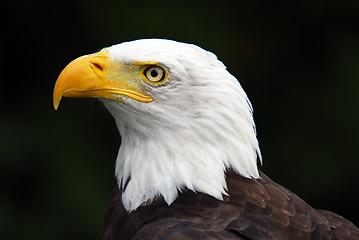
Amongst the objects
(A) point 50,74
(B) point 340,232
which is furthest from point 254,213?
(A) point 50,74

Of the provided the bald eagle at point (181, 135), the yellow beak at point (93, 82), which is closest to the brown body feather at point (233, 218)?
the bald eagle at point (181, 135)

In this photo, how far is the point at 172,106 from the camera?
114 inches

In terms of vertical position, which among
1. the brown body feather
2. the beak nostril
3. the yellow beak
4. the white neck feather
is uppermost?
the beak nostril

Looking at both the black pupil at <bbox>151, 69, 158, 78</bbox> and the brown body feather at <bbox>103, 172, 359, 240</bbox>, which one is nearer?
the brown body feather at <bbox>103, 172, 359, 240</bbox>

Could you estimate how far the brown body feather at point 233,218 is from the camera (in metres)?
2.68

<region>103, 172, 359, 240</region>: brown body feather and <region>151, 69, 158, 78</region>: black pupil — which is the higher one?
<region>151, 69, 158, 78</region>: black pupil

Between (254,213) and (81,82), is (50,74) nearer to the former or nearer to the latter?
(81,82)

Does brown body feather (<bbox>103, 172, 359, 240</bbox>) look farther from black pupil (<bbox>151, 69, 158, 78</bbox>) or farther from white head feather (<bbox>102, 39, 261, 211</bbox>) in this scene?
black pupil (<bbox>151, 69, 158, 78</bbox>)

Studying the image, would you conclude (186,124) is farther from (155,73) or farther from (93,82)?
(93,82)

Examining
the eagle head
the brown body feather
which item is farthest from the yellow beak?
the brown body feather

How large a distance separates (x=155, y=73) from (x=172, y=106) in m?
0.17

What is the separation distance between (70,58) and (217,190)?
9.47 feet

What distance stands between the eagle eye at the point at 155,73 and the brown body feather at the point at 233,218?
523 millimetres

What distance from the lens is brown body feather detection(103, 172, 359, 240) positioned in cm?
268
